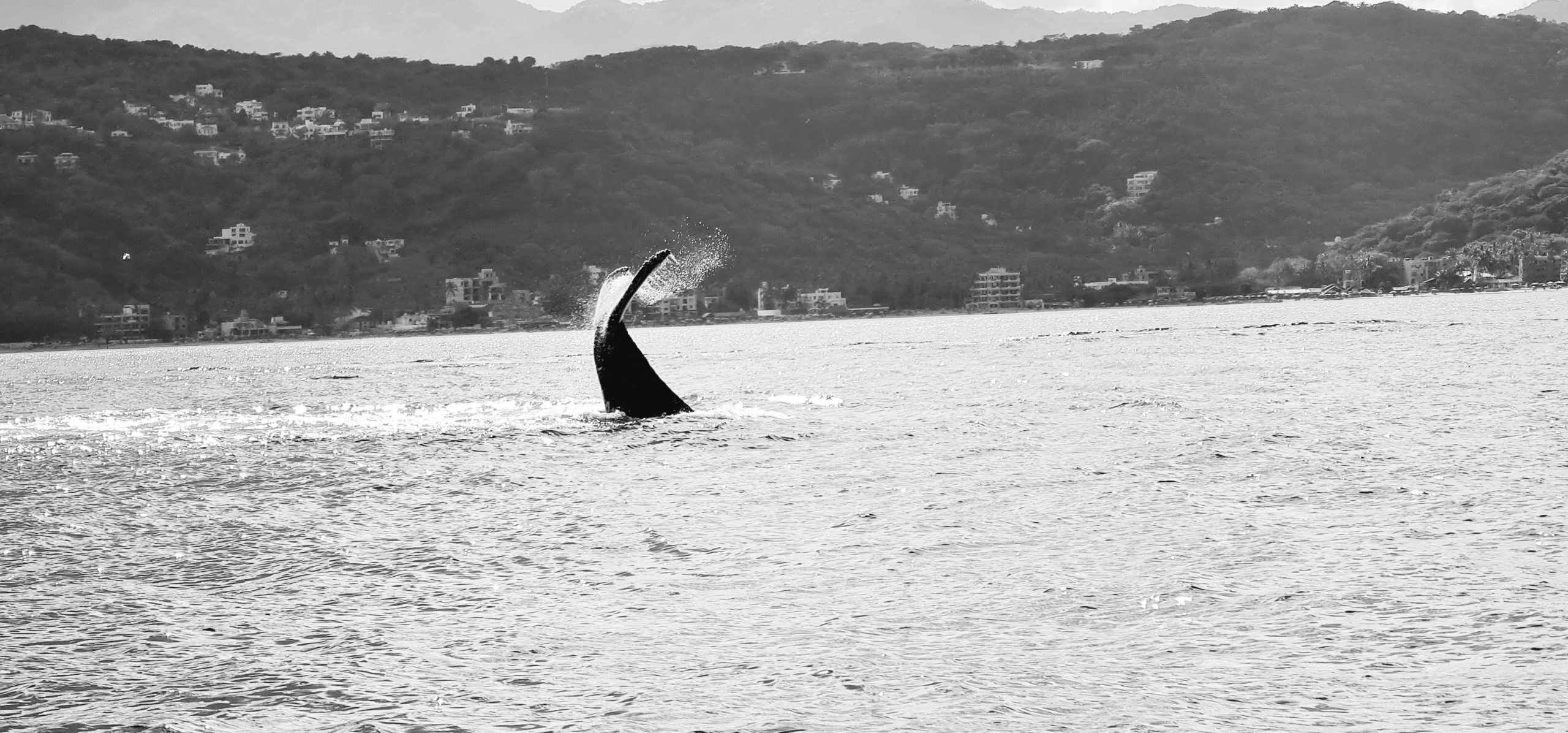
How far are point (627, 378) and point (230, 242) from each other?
175m

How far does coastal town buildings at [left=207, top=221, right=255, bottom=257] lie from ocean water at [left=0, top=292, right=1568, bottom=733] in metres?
167

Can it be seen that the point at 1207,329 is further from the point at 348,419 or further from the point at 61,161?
the point at 61,161

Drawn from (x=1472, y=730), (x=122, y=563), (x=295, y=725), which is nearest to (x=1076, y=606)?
(x=1472, y=730)

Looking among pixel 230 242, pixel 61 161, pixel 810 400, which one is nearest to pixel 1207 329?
pixel 810 400

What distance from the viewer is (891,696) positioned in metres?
9.62

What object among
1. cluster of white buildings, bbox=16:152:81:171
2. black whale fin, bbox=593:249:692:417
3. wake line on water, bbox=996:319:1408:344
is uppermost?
cluster of white buildings, bbox=16:152:81:171

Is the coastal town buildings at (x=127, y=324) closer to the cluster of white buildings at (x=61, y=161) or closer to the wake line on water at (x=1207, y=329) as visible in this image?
the cluster of white buildings at (x=61, y=161)

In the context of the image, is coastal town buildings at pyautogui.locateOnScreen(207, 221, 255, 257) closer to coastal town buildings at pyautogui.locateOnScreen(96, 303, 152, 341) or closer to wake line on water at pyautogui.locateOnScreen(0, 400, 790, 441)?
coastal town buildings at pyautogui.locateOnScreen(96, 303, 152, 341)

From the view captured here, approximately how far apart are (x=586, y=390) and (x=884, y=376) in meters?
11.8

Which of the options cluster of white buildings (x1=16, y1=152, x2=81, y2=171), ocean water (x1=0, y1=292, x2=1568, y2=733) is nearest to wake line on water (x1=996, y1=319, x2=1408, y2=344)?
ocean water (x1=0, y1=292, x2=1568, y2=733)

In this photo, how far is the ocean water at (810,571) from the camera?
9641 mm

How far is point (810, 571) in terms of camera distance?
14.3m

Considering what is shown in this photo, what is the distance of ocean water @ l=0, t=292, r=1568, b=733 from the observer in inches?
380

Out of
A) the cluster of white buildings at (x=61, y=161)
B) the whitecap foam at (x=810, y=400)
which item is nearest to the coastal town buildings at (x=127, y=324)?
the cluster of white buildings at (x=61, y=161)
